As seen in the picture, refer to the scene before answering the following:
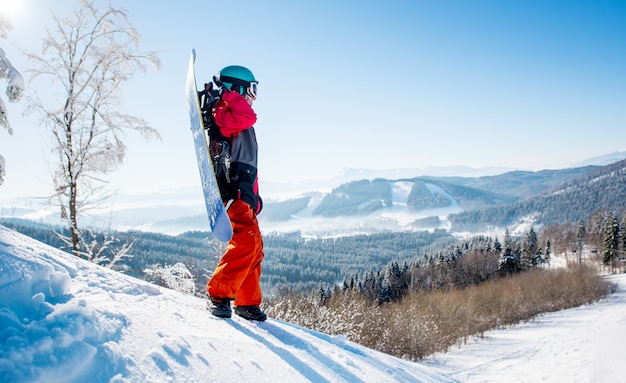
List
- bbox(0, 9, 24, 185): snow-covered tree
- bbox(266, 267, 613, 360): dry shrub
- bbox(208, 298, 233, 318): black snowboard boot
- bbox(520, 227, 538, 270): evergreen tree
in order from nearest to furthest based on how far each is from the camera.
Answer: bbox(208, 298, 233, 318): black snowboard boot
bbox(0, 9, 24, 185): snow-covered tree
bbox(266, 267, 613, 360): dry shrub
bbox(520, 227, 538, 270): evergreen tree

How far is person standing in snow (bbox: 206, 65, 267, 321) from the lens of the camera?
10.7 feet

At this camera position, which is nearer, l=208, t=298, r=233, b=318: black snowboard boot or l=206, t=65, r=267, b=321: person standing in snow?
l=208, t=298, r=233, b=318: black snowboard boot

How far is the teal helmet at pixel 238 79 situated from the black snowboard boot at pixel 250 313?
2.31 m

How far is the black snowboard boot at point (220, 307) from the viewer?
3076 millimetres

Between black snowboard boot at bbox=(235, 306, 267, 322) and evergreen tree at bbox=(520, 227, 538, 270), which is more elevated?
black snowboard boot at bbox=(235, 306, 267, 322)

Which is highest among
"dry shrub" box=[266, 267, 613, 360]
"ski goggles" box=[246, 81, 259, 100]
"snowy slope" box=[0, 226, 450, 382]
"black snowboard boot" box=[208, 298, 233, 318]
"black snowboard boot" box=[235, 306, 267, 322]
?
"ski goggles" box=[246, 81, 259, 100]

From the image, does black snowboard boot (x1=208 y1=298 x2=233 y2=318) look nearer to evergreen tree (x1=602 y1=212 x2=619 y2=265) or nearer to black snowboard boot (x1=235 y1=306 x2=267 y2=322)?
black snowboard boot (x1=235 y1=306 x2=267 y2=322)

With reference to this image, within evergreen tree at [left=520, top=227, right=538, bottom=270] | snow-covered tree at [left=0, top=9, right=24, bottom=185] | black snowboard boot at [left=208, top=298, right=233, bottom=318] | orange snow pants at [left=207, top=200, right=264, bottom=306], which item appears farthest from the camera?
evergreen tree at [left=520, top=227, right=538, bottom=270]

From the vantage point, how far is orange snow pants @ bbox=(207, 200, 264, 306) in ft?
10.6

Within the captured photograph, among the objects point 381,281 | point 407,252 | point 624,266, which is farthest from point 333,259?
point 624,266

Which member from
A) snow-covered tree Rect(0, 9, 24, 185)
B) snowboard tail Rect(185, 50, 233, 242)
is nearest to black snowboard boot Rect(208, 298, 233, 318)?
snowboard tail Rect(185, 50, 233, 242)

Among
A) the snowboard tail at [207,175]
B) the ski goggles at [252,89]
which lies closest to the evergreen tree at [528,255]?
the ski goggles at [252,89]

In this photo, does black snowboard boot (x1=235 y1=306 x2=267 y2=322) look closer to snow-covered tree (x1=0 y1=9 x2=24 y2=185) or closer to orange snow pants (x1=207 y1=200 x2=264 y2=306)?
orange snow pants (x1=207 y1=200 x2=264 y2=306)

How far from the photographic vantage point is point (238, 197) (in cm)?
344
